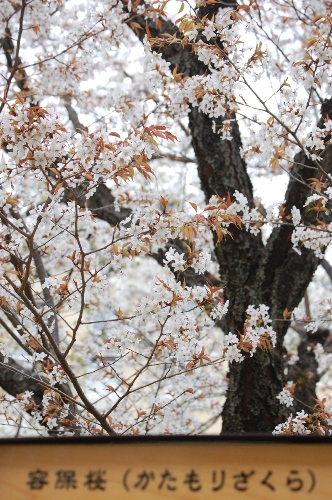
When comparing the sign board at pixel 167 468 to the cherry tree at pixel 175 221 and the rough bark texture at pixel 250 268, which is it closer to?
the cherry tree at pixel 175 221

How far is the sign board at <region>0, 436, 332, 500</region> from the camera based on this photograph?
1058 mm

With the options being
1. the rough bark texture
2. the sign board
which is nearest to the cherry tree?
the rough bark texture

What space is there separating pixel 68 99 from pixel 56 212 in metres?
2.47

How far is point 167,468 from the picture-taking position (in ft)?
3.52

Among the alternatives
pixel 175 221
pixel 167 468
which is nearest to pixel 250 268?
pixel 175 221

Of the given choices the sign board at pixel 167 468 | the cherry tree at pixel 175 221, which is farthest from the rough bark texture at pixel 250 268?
the sign board at pixel 167 468

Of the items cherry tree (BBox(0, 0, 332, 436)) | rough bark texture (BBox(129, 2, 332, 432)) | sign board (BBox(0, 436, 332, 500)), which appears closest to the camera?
sign board (BBox(0, 436, 332, 500))

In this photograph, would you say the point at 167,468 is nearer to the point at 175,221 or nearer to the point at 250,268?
the point at 175,221

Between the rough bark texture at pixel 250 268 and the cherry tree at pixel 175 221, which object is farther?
the rough bark texture at pixel 250 268

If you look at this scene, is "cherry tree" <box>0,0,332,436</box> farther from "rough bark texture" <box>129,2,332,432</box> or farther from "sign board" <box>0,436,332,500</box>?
"sign board" <box>0,436,332,500</box>

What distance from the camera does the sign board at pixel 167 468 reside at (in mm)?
1058

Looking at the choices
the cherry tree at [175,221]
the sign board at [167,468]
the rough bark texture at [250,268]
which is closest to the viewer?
the sign board at [167,468]

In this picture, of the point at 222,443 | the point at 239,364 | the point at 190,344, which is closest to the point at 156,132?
the point at 190,344

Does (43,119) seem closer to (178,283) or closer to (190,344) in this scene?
(178,283)
